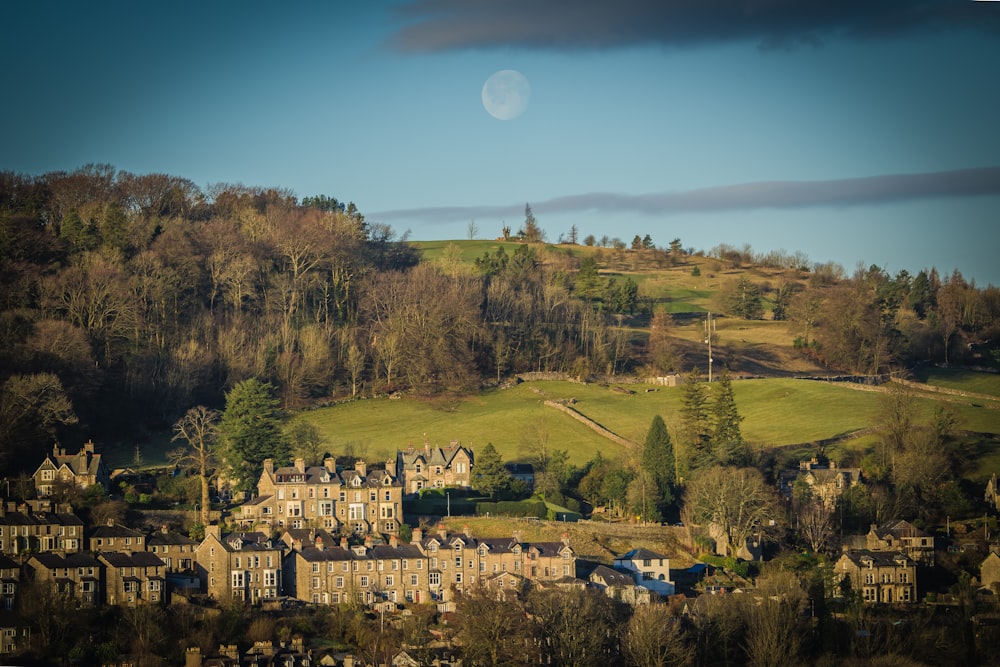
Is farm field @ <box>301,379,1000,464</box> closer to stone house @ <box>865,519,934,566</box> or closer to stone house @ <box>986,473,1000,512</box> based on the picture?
stone house @ <box>986,473,1000,512</box>

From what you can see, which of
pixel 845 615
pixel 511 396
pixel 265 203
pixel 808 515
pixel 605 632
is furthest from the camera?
pixel 265 203


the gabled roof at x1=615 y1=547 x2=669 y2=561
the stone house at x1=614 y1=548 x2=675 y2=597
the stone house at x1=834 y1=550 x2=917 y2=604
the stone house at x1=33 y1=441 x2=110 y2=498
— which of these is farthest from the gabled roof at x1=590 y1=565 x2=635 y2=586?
the stone house at x1=33 y1=441 x2=110 y2=498

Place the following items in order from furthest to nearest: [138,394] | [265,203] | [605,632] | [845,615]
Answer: [265,203] < [138,394] < [845,615] < [605,632]

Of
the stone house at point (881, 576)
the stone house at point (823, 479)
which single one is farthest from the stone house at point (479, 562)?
the stone house at point (823, 479)

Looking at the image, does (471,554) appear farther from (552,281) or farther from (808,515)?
(552,281)

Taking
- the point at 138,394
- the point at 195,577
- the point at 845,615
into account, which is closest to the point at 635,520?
the point at 845,615

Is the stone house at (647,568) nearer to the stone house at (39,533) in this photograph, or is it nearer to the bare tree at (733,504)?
the bare tree at (733,504)
